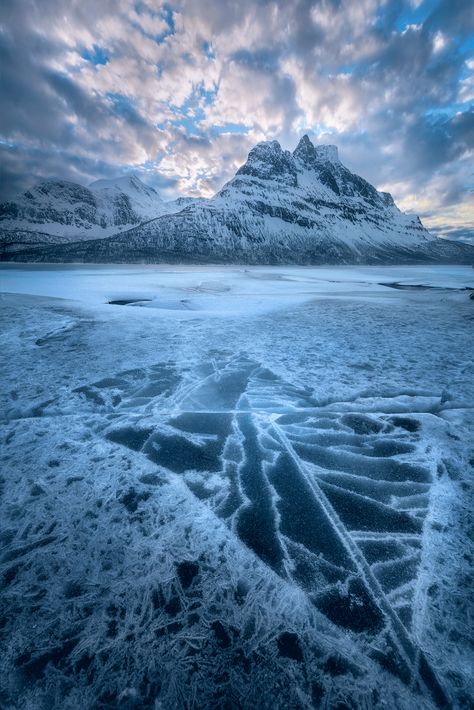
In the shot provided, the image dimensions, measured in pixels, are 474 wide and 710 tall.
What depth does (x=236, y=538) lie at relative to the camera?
1954 millimetres

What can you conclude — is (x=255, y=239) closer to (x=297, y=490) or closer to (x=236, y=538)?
(x=297, y=490)

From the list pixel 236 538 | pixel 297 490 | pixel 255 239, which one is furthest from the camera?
pixel 255 239

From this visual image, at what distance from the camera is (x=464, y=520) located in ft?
6.79

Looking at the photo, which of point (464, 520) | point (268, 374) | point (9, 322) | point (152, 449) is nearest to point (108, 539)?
point (152, 449)

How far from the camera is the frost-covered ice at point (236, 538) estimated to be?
52.8 inches

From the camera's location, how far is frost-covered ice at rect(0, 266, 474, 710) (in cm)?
134

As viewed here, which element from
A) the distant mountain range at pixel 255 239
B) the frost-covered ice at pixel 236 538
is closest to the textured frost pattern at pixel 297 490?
the frost-covered ice at pixel 236 538

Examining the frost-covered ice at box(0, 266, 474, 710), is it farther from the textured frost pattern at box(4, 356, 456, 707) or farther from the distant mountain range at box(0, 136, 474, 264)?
the distant mountain range at box(0, 136, 474, 264)

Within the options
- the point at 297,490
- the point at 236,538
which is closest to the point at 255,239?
the point at 297,490

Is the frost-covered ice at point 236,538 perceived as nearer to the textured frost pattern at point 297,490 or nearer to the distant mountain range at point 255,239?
the textured frost pattern at point 297,490

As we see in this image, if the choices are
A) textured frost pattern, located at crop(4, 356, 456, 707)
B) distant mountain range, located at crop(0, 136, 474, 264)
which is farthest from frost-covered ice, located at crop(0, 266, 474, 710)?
distant mountain range, located at crop(0, 136, 474, 264)

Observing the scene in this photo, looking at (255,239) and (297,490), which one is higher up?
(255,239)

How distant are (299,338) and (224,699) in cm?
538

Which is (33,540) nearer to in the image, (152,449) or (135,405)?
(152,449)
